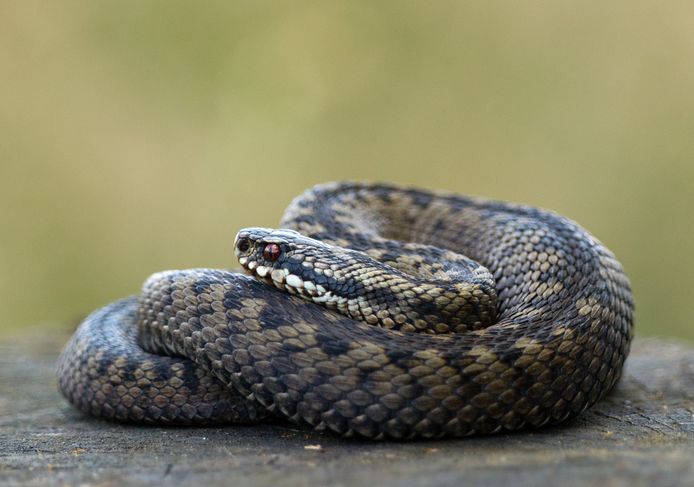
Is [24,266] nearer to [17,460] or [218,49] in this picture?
[218,49]

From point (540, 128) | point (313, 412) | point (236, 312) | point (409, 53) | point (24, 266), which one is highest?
point (409, 53)

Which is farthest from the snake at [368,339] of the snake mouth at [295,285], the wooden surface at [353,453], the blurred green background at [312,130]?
the blurred green background at [312,130]

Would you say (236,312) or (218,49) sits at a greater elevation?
(218,49)

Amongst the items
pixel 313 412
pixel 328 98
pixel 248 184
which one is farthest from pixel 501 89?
pixel 313 412

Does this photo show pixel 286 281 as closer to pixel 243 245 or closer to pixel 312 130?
pixel 243 245

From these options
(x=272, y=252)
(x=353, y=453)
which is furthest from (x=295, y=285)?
(x=353, y=453)

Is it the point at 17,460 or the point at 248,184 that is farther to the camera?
the point at 248,184
